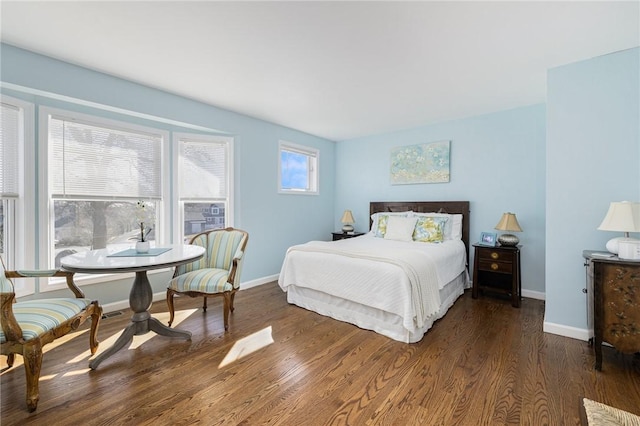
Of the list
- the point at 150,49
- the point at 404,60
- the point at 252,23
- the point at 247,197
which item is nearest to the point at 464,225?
the point at 404,60

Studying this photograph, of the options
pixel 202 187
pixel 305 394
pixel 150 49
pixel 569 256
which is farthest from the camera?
pixel 202 187

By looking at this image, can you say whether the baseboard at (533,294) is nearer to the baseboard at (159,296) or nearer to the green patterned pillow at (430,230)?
the green patterned pillow at (430,230)

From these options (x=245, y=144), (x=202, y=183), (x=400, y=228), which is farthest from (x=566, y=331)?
(x=202, y=183)

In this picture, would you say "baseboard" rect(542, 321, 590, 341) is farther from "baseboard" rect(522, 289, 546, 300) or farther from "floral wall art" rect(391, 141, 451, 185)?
"floral wall art" rect(391, 141, 451, 185)

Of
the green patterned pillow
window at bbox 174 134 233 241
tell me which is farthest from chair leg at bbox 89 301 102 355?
the green patterned pillow

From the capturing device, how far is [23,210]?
2590mm

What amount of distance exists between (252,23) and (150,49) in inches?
39.4

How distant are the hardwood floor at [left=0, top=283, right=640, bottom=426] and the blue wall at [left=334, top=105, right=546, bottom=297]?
4.85 ft

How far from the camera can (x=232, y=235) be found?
3277 mm

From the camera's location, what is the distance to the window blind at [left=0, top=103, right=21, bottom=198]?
2.47 m

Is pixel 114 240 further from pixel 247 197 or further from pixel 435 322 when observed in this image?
pixel 435 322

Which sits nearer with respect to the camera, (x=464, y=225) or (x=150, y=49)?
(x=150, y=49)

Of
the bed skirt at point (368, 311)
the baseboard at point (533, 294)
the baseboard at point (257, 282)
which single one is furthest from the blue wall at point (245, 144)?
the baseboard at point (533, 294)

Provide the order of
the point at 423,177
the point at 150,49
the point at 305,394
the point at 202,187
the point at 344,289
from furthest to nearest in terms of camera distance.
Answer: the point at 423,177, the point at 202,187, the point at 344,289, the point at 150,49, the point at 305,394
